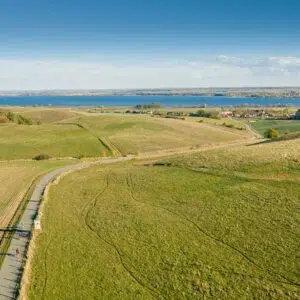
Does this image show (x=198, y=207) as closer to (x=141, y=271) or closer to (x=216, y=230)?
(x=216, y=230)

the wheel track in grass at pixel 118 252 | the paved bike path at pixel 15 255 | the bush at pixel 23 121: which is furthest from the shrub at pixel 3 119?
the wheel track in grass at pixel 118 252

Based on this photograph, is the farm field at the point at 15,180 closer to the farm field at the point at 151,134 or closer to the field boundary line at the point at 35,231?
the field boundary line at the point at 35,231

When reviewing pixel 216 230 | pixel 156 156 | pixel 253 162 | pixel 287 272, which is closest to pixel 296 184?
pixel 253 162

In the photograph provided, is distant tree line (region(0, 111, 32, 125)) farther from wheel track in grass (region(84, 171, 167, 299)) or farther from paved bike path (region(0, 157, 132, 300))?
wheel track in grass (region(84, 171, 167, 299))

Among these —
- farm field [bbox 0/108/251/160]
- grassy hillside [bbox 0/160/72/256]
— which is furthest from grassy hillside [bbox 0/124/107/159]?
grassy hillside [bbox 0/160/72/256]

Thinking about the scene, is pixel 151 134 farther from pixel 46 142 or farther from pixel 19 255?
pixel 19 255

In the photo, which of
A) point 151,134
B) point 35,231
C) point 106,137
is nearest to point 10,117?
point 106,137
